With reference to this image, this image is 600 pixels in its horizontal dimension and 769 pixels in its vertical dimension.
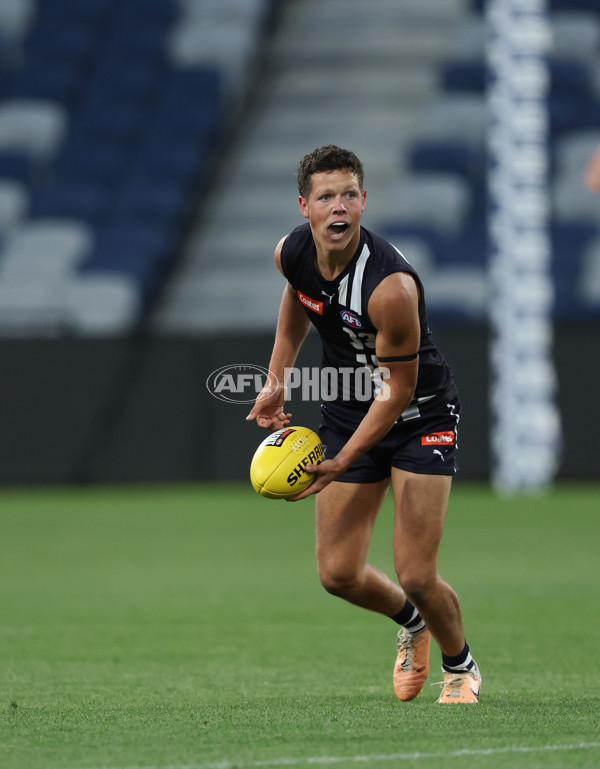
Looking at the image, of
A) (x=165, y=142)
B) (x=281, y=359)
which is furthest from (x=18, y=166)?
(x=281, y=359)

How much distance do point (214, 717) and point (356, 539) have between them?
3.46 feet

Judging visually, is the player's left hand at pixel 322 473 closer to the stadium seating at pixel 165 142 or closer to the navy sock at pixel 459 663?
the navy sock at pixel 459 663

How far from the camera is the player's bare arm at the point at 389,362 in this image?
5.84 metres

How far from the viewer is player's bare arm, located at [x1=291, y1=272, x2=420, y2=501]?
5.84 metres

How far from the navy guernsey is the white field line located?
1737mm

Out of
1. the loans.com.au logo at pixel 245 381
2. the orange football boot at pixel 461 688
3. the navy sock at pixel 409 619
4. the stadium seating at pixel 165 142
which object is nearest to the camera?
the orange football boot at pixel 461 688

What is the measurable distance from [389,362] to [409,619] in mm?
1400

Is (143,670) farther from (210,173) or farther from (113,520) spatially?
(210,173)

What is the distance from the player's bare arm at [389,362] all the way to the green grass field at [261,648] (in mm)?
1039

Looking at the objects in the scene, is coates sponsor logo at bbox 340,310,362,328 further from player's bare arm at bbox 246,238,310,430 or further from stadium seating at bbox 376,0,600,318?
stadium seating at bbox 376,0,600,318

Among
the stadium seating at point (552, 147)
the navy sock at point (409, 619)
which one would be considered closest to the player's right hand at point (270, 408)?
the navy sock at point (409, 619)

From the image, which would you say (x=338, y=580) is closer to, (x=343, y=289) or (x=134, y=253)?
(x=343, y=289)

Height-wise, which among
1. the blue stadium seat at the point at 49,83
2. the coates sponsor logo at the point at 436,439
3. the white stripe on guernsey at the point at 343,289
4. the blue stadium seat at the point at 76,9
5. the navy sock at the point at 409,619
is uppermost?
the blue stadium seat at the point at 76,9

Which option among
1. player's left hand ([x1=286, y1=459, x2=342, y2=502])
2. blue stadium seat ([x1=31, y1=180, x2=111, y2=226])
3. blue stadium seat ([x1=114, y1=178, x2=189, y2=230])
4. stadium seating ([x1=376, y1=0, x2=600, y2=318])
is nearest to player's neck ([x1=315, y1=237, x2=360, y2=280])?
player's left hand ([x1=286, y1=459, x2=342, y2=502])
